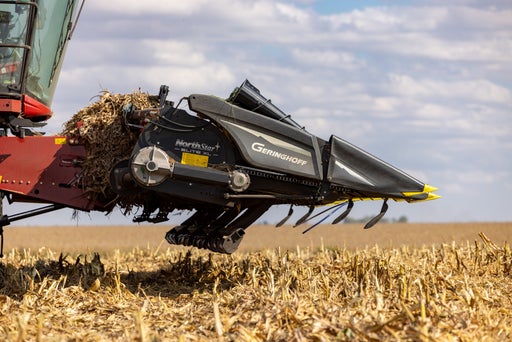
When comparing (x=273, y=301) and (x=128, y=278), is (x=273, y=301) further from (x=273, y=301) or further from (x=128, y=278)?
(x=128, y=278)

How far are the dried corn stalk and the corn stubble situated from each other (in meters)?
0.83

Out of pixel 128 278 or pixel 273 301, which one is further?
pixel 128 278

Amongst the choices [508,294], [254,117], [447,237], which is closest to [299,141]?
[254,117]

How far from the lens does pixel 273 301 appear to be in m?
6.42

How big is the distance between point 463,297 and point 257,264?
268 centimetres

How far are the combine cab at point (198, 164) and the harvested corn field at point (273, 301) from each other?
55cm

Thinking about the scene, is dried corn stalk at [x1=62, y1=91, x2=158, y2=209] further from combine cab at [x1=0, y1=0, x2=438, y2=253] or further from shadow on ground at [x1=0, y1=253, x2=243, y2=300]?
shadow on ground at [x1=0, y1=253, x2=243, y2=300]

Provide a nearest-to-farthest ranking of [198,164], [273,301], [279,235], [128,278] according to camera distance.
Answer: [273,301] → [198,164] → [128,278] → [279,235]

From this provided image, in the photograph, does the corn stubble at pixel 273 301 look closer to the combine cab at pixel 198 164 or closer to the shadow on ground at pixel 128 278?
the shadow on ground at pixel 128 278

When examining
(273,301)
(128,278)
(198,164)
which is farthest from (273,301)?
(128,278)

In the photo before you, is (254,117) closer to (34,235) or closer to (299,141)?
(299,141)

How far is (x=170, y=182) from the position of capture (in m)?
7.41

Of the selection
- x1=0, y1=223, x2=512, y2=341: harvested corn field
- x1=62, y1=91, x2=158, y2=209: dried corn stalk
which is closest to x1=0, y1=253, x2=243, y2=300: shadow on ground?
x1=0, y1=223, x2=512, y2=341: harvested corn field

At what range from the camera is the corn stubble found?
566 centimetres
